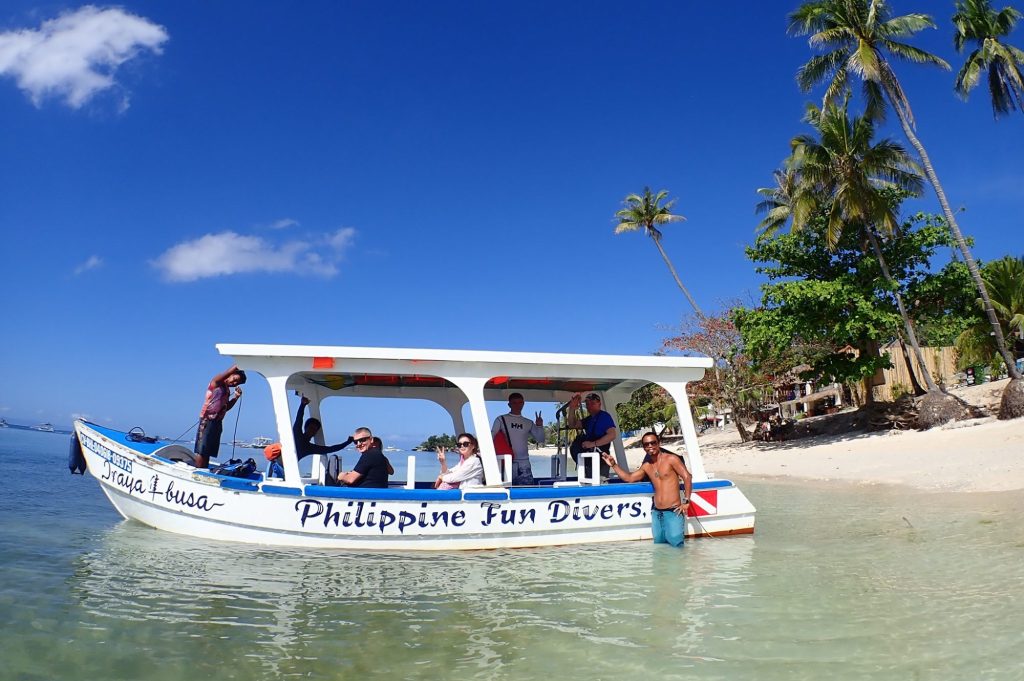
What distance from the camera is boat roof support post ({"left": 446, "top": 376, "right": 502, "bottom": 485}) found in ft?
26.1

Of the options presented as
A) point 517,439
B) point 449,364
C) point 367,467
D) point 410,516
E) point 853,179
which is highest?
point 853,179

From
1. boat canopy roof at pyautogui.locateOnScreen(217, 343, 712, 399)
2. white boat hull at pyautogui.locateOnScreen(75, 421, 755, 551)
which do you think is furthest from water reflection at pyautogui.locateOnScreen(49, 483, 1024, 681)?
boat canopy roof at pyautogui.locateOnScreen(217, 343, 712, 399)

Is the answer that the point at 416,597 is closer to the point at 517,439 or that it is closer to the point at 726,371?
the point at 517,439

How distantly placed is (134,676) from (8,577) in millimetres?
3472

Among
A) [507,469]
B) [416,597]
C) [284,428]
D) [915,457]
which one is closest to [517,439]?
[507,469]

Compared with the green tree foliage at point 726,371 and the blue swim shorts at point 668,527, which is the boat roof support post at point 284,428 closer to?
the blue swim shorts at point 668,527

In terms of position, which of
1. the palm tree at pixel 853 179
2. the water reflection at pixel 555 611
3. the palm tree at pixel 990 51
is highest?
the palm tree at pixel 990 51

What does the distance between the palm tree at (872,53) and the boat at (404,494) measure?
16.9 m

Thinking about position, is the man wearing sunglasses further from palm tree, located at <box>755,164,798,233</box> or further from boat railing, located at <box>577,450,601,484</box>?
palm tree, located at <box>755,164,798,233</box>

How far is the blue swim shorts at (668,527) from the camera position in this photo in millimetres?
8016

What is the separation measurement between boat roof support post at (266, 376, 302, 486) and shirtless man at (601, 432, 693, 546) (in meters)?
3.82

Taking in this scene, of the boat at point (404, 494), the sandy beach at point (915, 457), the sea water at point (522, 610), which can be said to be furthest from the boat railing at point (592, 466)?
the sandy beach at point (915, 457)

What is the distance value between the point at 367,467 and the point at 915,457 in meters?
15.0

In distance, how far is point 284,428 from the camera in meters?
7.69
